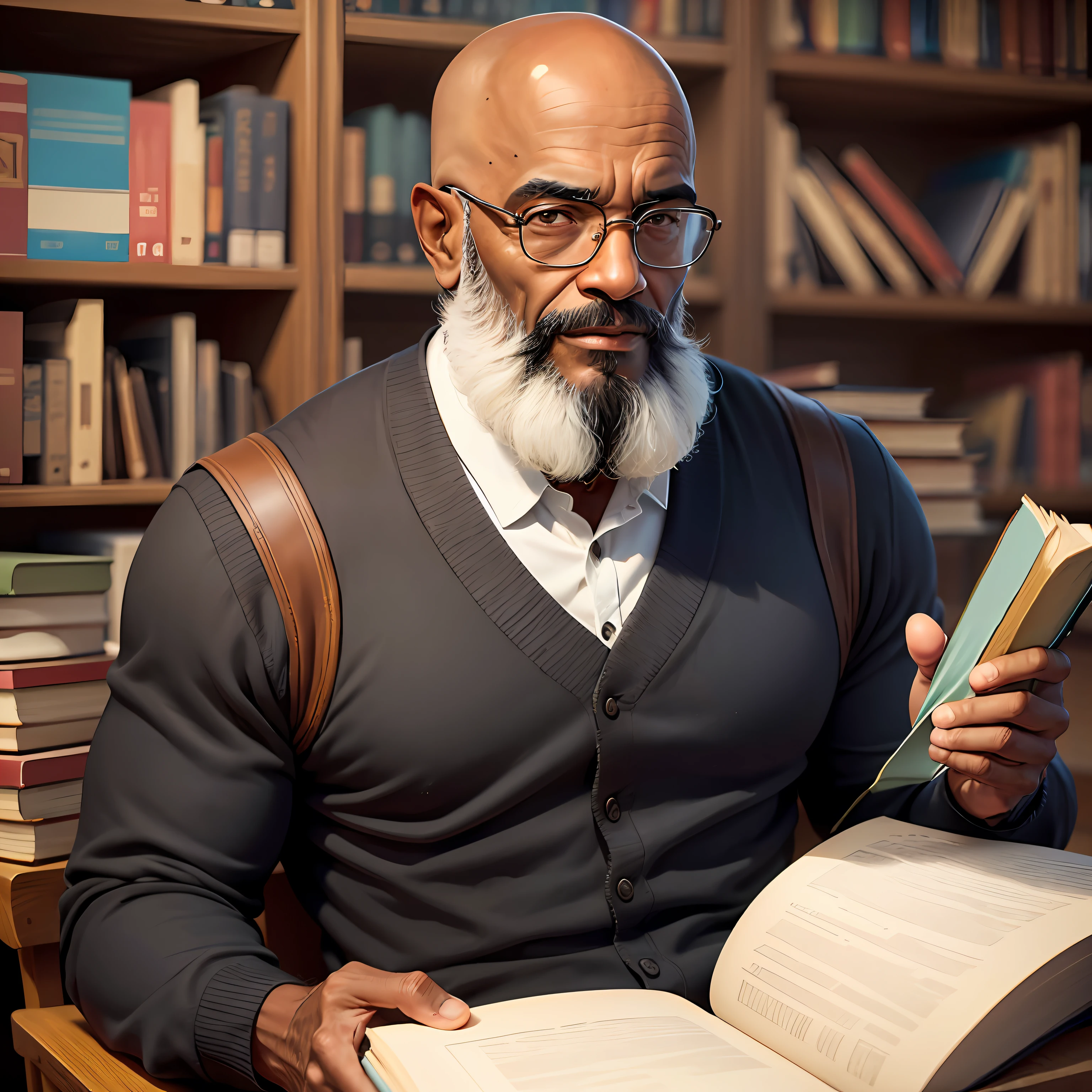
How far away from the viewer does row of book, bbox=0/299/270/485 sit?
1.60m

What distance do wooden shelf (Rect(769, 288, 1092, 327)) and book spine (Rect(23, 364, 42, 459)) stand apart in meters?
1.22

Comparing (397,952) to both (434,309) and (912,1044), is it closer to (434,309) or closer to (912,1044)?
(912,1044)

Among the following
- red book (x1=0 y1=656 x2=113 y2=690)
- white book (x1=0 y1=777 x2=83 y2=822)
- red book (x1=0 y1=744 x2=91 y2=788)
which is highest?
red book (x1=0 y1=656 x2=113 y2=690)

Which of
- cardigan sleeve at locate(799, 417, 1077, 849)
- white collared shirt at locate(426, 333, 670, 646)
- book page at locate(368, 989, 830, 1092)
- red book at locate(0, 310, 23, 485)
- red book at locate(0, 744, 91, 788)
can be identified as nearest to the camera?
book page at locate(368, 989, 830, 1092)

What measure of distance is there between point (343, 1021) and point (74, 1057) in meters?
0.28

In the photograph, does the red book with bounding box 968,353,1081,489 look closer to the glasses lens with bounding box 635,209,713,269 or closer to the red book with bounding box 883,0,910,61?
the red book with bounding box 883,0,910,61

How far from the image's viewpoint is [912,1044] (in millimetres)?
724

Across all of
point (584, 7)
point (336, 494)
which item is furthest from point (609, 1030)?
point (584, 7)

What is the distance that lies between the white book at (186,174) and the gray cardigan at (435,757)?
2.55ft

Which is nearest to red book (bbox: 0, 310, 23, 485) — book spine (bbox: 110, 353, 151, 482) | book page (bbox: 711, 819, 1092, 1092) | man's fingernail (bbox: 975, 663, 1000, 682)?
book spine (bbox: 110, 353, 151, 482)

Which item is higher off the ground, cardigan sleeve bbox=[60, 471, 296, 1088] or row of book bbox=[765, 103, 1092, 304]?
row of book bbox=[765, 103, 1092, 304]

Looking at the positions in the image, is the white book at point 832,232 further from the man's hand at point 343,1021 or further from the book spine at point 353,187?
the man's hand at point 343,1021

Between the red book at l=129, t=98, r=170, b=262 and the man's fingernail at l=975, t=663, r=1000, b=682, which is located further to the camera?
the red book at l=129, t=98, r=170, b=262

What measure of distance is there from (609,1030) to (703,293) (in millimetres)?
1460
